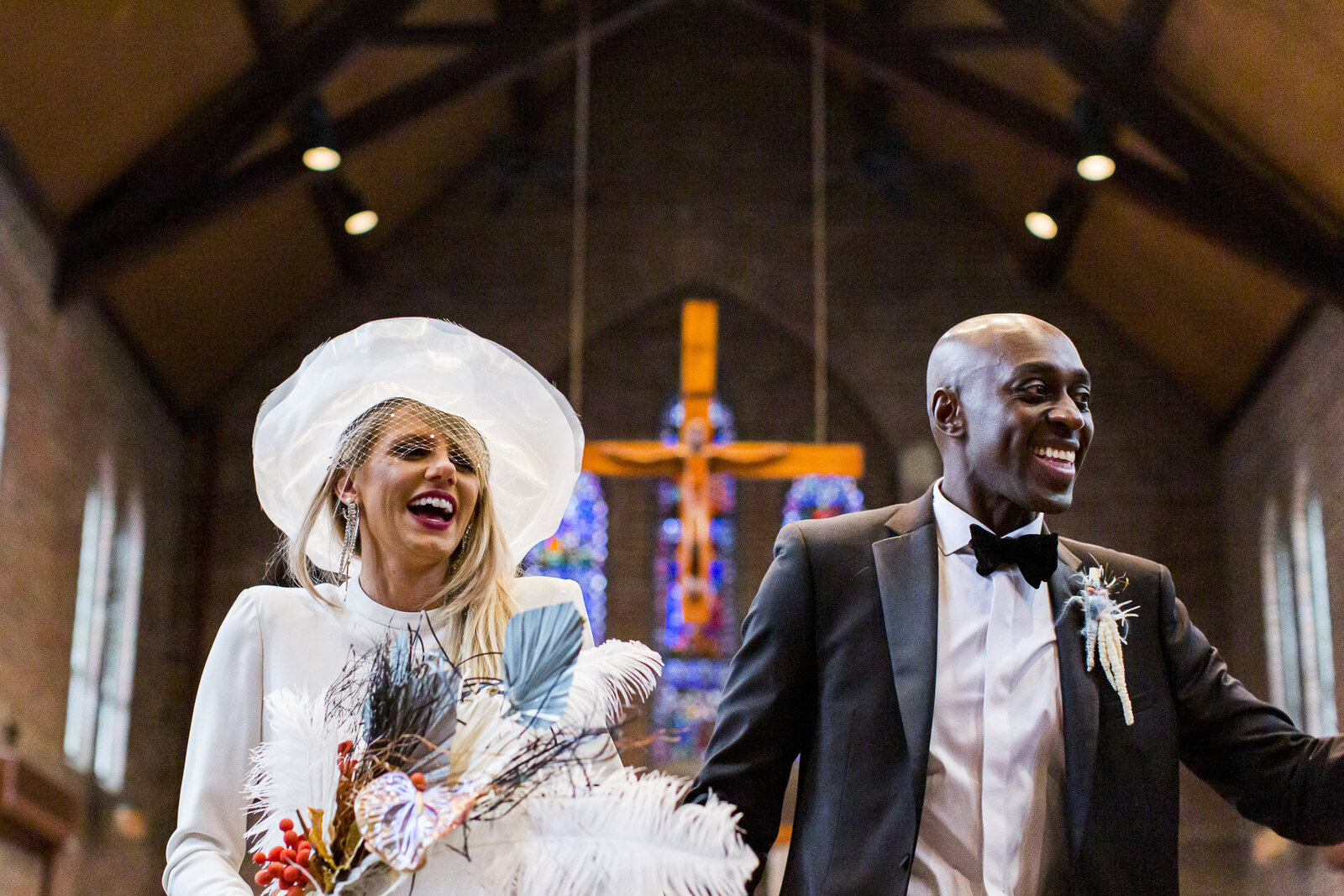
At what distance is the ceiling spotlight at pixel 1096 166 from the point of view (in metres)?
9.62

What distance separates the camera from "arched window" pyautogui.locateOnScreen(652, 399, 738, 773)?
11.7m

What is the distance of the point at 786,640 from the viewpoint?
8.09ft

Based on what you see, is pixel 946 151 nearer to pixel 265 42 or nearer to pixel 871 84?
pixel 871 84

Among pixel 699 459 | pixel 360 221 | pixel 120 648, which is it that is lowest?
pixel 120 648

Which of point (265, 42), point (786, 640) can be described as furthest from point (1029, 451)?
point (265, 42)

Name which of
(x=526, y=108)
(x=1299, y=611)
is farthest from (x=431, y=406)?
(x=526, y=108)

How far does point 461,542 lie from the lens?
7.93 feet

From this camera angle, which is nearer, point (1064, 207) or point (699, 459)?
point (699, 459)

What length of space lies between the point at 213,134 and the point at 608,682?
8.41 meters

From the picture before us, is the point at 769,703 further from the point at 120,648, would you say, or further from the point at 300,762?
the point at 120,648

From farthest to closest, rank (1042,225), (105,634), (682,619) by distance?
(682,619), (105,634), (1042,225)

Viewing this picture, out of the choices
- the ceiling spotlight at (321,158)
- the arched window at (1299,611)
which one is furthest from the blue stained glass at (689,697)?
the ceiling spotlight at (321,158)

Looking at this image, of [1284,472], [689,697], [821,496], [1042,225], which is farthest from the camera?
[821,496]

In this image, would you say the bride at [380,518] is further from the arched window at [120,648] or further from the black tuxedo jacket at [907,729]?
the arched window at [120,648]
